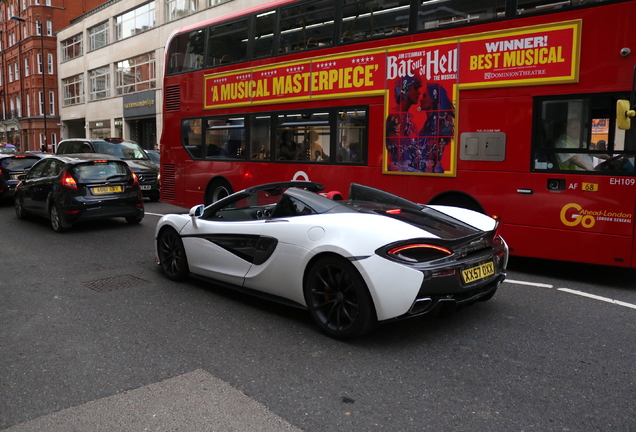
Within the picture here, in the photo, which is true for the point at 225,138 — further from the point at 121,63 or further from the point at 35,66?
the point at 35,66

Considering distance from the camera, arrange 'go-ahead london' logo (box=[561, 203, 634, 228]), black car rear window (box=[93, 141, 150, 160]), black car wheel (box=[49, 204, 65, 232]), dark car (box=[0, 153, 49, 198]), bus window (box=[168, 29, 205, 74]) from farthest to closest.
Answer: black car rear window (box=[93, 141, 150, 160]) → dark car (box=[0, 153, 49, 198]) → bus window (box=[168, 29, 205, 74]) → black car wheel (box=[49, 204, 65, 232]) → 'go-ahead london' logo (box=[561, 203, 634, 228])

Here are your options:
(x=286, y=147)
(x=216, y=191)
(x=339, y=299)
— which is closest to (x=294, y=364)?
(x=339, y=299)

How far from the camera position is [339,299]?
14.4 ft

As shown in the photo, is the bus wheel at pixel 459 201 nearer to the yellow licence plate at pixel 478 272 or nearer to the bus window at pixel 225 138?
the yellow licence plate at pixel 478 272

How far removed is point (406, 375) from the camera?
146 inches

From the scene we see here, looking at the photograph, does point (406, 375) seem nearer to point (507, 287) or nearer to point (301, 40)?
point (507, 287)

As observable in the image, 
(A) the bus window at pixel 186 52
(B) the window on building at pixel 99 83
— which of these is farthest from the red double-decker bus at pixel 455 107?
(B) the window on building at pixel 99 83

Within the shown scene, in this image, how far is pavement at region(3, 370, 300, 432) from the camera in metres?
3.03

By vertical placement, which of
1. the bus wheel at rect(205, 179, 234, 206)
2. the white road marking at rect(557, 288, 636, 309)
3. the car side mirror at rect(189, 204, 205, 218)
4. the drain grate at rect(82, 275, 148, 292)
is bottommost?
the drain grate at rect(82, 275, 148, 292)

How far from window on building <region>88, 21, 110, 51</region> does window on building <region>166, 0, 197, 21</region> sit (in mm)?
11058

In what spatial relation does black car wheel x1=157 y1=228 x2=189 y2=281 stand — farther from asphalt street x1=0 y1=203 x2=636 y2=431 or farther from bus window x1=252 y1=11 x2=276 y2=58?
bus window x1=252 y1=11 x2=276 y2=58

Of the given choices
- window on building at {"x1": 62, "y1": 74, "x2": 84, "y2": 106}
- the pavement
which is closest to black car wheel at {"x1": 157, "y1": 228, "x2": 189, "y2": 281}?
the pavement

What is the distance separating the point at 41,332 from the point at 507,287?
4.76m

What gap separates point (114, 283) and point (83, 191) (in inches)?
175
